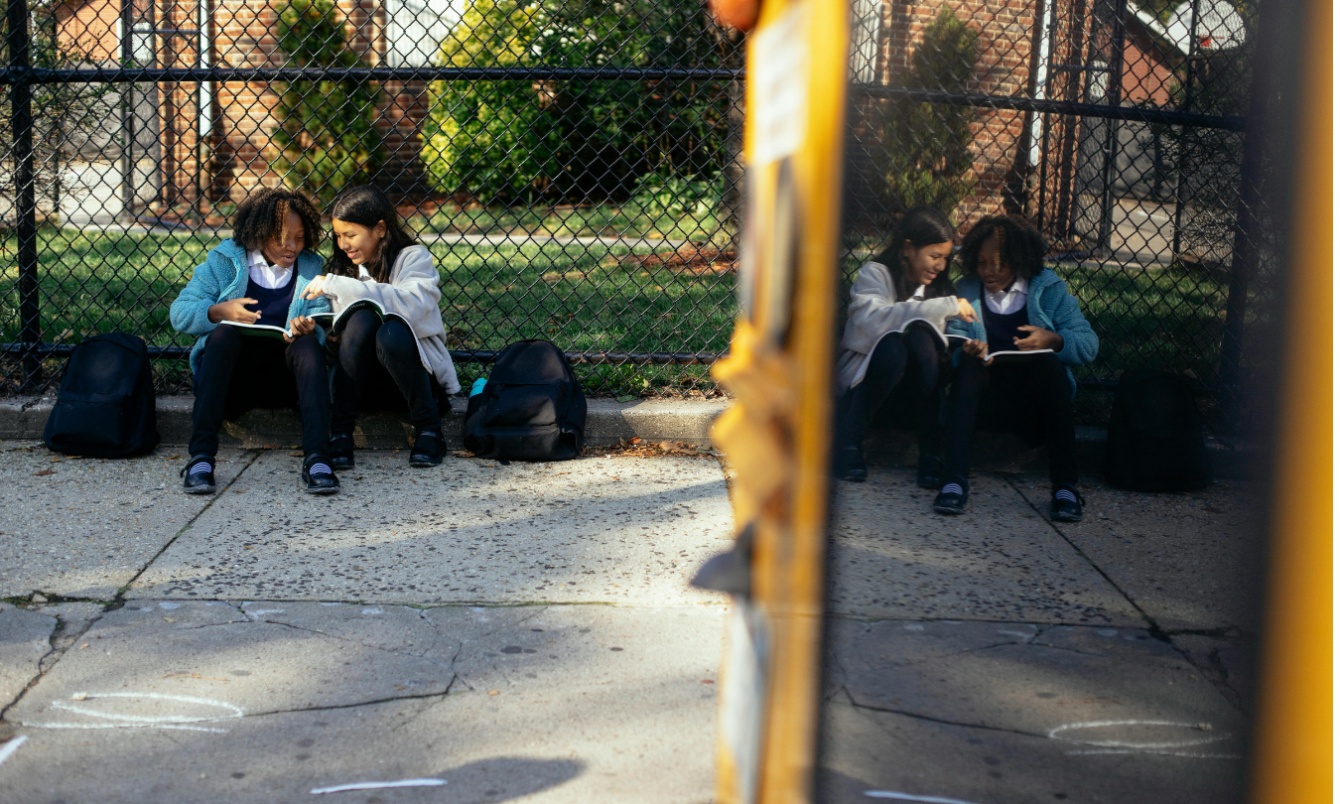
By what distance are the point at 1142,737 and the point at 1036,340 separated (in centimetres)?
249

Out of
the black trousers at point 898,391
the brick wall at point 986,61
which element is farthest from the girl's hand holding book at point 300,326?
the brick wall at point 986,61

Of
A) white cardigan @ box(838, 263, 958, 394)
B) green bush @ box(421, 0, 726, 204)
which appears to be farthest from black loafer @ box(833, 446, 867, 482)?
green bush @ box(421, 0, 726, 204)

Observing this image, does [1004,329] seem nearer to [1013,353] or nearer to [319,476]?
[1013,353]

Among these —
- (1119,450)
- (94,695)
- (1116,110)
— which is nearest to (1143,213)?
(1116,110)

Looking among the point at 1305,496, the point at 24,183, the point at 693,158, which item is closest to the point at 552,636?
the point at 1305,496

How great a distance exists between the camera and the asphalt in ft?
4.22

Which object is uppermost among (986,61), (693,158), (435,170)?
(693,158)

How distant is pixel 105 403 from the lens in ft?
13.1

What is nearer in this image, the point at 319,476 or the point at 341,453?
the point at 319,476

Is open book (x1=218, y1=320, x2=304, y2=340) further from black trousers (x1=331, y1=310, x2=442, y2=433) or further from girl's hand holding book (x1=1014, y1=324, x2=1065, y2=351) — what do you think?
girl's hand holding book (x1=1014, y1=324, x2=1065, y2=351)

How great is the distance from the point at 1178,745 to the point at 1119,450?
2.57 metres

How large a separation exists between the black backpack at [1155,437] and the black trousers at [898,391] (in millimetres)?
449

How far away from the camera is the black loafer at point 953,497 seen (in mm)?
3449

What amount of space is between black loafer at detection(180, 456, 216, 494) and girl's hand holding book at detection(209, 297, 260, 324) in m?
0.53
